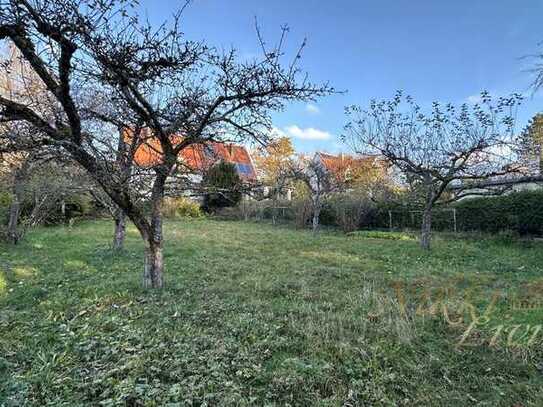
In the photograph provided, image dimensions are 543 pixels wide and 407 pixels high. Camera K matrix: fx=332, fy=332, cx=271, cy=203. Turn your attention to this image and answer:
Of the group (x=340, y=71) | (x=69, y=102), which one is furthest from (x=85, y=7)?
(x=340, y=71)

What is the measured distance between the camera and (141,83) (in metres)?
4.05

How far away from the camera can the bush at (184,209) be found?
20328 millimetres

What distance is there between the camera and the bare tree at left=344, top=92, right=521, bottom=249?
9.03 meters

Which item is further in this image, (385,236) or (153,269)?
(385,236)

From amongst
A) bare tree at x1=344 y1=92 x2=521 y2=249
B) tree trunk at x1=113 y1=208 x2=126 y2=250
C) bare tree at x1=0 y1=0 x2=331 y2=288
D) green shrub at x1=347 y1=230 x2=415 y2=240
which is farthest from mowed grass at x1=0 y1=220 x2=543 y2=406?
green shrub at x1=347 y1=230 x2=415 y2=240

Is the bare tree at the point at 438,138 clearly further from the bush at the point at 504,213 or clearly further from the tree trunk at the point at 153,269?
the tree trunk at the point at 153,269

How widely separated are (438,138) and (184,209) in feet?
52.2

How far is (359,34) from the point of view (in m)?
8.18

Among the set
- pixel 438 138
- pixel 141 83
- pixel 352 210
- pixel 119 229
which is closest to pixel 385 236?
pixel 352 210

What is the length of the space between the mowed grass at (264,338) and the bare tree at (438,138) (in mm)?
3913

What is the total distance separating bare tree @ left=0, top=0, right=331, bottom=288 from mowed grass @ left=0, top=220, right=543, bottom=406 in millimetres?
1315

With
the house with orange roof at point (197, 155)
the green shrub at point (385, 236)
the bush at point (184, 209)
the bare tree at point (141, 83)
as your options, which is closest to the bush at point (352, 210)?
the green shrub at point (385, 236)

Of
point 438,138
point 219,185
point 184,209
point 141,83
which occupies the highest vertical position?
point 438,138

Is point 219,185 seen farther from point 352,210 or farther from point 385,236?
point 352,210
